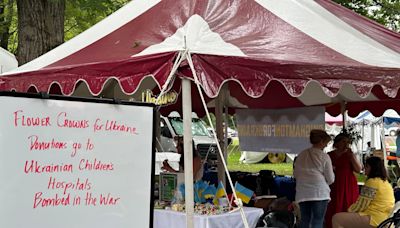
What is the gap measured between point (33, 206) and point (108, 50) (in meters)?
2.46

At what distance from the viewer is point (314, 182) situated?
22.0 ft

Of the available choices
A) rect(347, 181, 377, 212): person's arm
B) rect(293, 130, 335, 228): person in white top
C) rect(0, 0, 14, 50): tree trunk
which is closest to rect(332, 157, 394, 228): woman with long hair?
rect(347, 181, 377, 212): person's arm

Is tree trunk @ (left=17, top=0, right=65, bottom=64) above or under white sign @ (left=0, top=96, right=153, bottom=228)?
above

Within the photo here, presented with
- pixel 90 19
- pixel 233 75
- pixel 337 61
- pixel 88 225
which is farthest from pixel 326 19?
pixel 90 19

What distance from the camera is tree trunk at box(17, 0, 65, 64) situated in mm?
8609

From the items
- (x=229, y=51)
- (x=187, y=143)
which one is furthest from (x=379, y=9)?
(x=187, y=143)

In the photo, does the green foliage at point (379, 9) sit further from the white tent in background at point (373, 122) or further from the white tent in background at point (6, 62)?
the white tent in background at point (6, 62)

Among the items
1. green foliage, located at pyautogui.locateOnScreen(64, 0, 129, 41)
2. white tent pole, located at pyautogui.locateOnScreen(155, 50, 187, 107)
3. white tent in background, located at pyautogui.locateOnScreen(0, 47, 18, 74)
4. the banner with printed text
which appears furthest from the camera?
green foliage, located at pyautogui.locateOnScreen(64, 0, 129, 41)

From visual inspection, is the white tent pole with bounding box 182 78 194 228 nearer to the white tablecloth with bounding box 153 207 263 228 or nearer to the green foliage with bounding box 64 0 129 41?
the white tablecloth with bounding box 153 207 263 228

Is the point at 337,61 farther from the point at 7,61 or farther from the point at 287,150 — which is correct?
the point at 7,61

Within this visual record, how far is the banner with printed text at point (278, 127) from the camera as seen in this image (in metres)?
9.05

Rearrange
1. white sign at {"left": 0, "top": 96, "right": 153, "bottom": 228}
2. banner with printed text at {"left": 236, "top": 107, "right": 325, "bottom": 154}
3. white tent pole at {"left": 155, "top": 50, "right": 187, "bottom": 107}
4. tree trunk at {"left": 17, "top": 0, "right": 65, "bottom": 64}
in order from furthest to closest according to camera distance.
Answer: banner with printed text at {"left": 236, "top": 107, "right": 325, "bottom": 154} → tree trunk at {"left": 17, "top": 0, "right": 65, "bottom": 64} → white tent pole at {"left": 155, "top": 50, "right": 187, "bottom": 107} → white sign at {"left": 0, "top": 96, "right": 153, "bottom": 228}

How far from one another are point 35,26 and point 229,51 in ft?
15.2

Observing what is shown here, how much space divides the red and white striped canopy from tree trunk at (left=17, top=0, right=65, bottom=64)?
7.72ft
